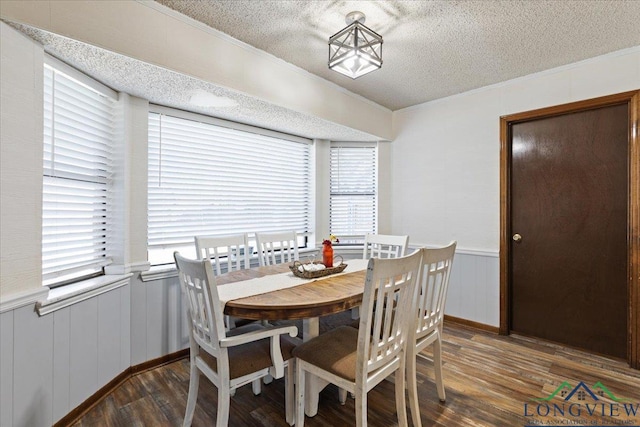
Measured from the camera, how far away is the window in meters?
1.77

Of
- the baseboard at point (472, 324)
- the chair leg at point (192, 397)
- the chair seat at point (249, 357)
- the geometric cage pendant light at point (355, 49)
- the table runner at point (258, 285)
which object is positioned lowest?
the baseboard at point (472, 324)

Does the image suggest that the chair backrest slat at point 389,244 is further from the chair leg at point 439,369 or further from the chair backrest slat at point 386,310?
the chair backrest slat at point 386,310

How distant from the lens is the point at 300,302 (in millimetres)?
1539

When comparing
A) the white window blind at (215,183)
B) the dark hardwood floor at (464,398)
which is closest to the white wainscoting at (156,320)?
the dark hardwood floor at (464,398)

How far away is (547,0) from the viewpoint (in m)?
1.81

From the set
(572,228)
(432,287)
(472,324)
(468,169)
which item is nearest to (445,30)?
(468,169)

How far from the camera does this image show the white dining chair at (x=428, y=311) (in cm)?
167

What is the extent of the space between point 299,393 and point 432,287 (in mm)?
967

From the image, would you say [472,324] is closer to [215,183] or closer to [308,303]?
[308,303]

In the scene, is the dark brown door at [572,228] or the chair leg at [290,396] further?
the dark brown door at [572,228]

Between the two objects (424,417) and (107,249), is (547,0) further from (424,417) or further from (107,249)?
(107,249)

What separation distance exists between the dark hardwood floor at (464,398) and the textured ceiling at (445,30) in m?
2.51

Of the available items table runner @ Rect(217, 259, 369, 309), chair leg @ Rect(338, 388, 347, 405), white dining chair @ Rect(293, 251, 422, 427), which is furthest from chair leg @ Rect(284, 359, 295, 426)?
table runner @ Rect(217, 259, 369, 309)

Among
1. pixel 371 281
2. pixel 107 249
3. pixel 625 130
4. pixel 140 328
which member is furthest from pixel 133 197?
pixel 625 130
